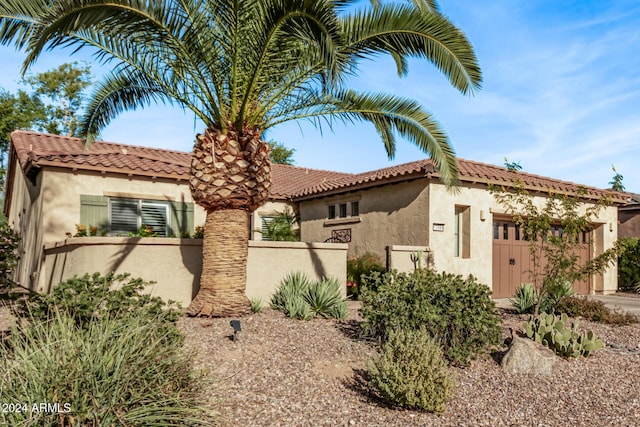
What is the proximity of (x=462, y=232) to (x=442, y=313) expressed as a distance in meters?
8.15

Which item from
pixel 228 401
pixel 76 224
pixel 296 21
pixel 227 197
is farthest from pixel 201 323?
pixel 76 224

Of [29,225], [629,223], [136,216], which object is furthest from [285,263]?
[629,223]

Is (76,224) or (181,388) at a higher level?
(76,224)

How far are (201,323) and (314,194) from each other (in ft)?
30.7

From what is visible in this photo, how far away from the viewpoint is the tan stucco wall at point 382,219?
13656mm

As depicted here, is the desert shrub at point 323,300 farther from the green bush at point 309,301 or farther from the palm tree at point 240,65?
the palm tree at point 240,65

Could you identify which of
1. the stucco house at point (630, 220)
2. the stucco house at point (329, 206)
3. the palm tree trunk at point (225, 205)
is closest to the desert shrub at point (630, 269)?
the stucco house at point (329, 206)

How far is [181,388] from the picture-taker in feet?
14.1

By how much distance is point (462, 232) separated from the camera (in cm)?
1465

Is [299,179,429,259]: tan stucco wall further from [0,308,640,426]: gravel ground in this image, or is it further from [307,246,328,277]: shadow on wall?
[0,308,640,426]: gravel ground

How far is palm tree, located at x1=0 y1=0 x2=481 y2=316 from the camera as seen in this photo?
6859 millimetres

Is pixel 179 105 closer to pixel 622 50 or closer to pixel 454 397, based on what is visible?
pixel 454 397

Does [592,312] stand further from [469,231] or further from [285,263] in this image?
[285,263]

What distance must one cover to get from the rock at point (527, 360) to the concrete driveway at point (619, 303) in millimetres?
5768
